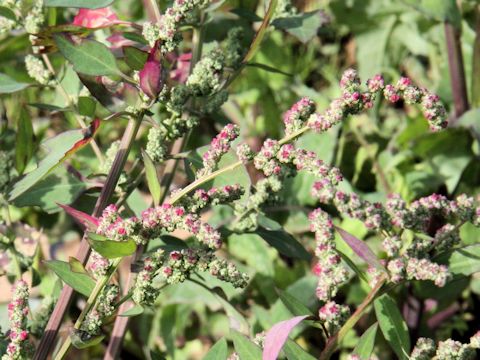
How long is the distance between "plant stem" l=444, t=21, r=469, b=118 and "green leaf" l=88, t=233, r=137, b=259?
1299 mm

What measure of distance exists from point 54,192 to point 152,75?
35cm

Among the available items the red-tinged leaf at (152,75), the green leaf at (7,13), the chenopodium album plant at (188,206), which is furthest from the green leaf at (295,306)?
the green leaf at (7,13)

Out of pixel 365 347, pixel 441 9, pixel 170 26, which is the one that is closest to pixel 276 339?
pixel 365 347

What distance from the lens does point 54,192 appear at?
4.33 feet

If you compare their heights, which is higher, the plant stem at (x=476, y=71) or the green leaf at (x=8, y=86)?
the green leaf at (x=8, y=86)

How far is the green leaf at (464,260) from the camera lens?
1.24 m

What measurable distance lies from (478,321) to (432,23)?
3.04 ft

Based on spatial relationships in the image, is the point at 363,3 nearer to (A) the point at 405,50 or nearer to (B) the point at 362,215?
(A) the point at 405,50

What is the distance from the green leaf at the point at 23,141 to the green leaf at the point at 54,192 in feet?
0.30

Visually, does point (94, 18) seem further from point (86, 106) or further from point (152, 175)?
point (152, 175)

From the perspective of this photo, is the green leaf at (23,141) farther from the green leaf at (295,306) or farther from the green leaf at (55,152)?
the green leaf at (295,306)

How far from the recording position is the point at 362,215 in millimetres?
1189

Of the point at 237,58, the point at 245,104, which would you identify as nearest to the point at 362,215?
the point at 237,58

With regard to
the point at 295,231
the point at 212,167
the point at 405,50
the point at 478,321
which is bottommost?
the point at 478,321
